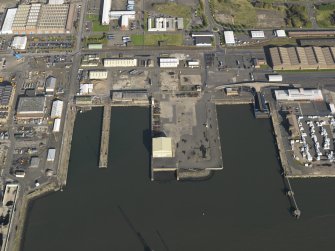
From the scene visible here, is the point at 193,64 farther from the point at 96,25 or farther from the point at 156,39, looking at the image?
the point at 96,25

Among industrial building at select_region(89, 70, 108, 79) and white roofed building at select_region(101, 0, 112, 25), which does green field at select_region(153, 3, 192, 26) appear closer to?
white roofed building at select_region(101, 0, 112, 25)

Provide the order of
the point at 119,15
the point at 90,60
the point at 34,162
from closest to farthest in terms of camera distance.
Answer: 1. the point at 34,162
2. the point at 90,60
3. the point at 119,15

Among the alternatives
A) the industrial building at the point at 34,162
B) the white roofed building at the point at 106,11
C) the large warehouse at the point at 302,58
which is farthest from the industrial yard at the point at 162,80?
the white roofed building at the point at 106,11

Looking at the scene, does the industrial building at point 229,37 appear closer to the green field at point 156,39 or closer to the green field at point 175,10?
the green field at point 156,39

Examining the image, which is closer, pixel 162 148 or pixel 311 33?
pixel 162 148

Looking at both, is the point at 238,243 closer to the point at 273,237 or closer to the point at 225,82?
the point at 273,237

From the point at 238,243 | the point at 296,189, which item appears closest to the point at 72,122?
the point at 238,243

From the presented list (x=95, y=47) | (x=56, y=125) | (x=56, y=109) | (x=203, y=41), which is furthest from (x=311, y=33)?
(x=56, y=125)
